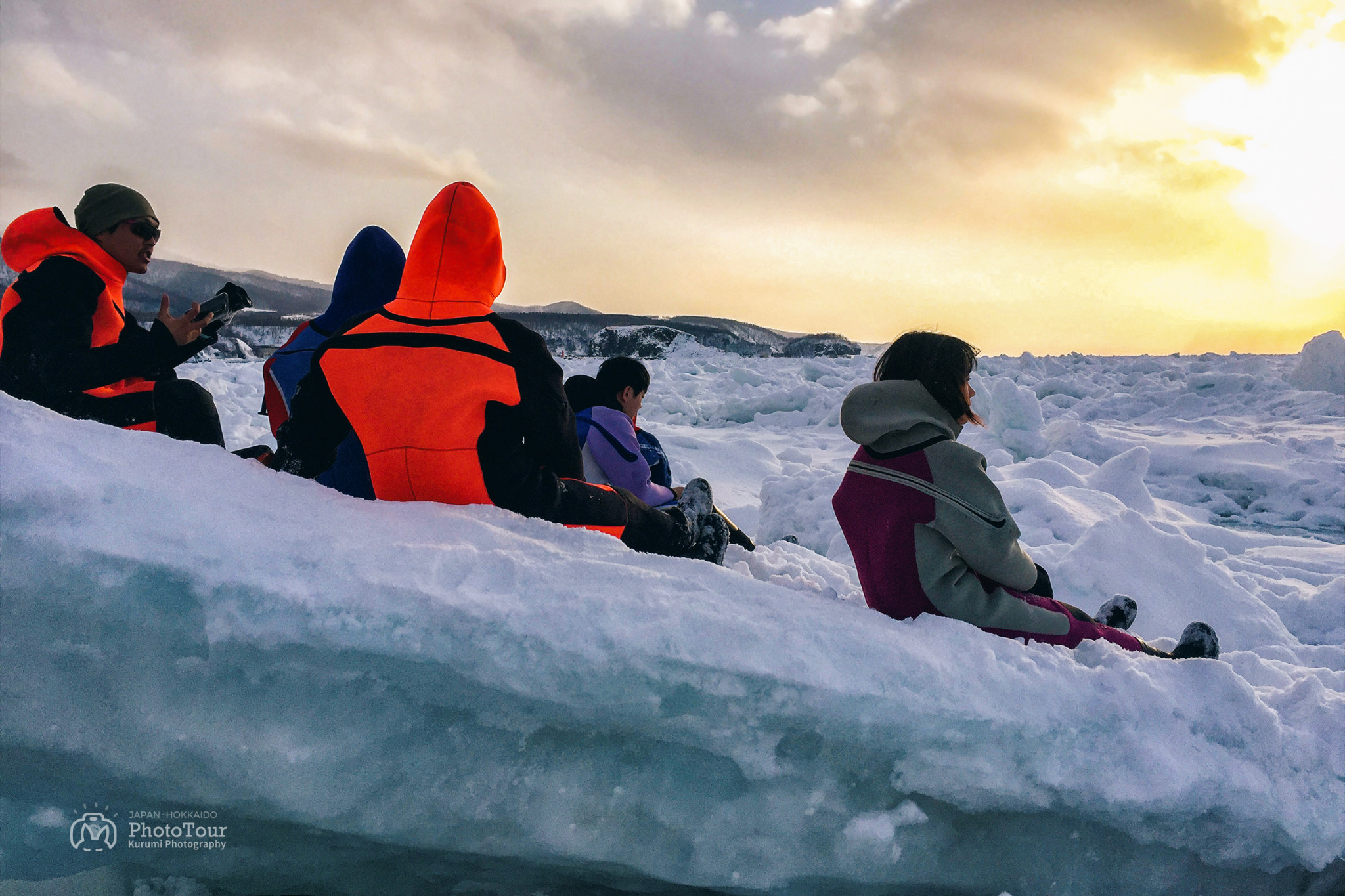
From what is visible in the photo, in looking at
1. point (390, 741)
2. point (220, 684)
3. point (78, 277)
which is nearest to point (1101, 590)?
point (390, 741)

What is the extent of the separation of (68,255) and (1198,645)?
3362mm

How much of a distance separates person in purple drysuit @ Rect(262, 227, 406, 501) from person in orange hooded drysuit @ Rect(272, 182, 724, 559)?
1.56ft

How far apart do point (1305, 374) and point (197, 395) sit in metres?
15.8

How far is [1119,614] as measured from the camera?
6.85 feet

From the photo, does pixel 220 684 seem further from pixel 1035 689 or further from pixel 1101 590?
pixel 1101 590

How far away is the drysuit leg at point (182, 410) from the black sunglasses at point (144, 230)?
49 centimetres

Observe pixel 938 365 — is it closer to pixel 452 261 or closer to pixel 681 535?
pixel 681 535

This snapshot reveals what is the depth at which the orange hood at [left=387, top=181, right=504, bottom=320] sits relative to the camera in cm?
176

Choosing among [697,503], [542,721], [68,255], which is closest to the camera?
[542,721]

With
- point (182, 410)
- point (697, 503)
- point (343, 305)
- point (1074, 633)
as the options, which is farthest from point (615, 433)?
point (1074, 633)

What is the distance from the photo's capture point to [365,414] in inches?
67.3

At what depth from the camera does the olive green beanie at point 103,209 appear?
2367 millimetres

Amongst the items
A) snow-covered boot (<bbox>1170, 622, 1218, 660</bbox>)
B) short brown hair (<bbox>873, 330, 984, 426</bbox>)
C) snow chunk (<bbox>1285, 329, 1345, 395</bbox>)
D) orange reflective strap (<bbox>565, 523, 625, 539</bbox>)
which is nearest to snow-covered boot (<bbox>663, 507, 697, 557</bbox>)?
orange reflective strap (<bbox>565, 523, 625, 539</bbox>)

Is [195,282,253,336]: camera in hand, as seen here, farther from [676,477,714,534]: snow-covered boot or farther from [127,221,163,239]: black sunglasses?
[676,477,714,534]: snow-covered boot
